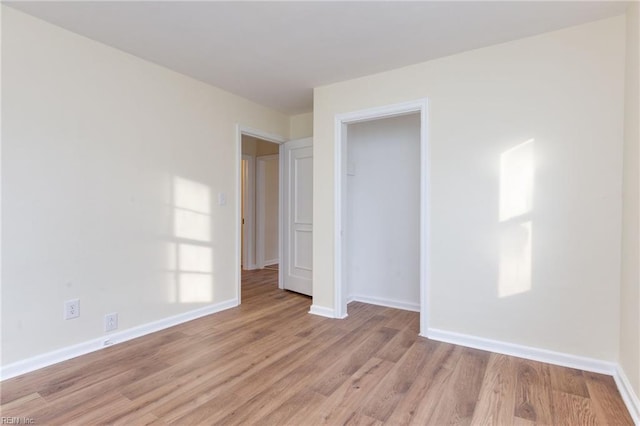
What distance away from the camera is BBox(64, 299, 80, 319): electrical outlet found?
2.45 m

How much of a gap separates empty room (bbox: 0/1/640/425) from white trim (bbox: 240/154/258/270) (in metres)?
2.61

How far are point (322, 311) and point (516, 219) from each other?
6.70ft

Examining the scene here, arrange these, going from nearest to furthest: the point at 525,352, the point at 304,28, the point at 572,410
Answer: the point at 572,410, the point at 304,28, the point at 525,352

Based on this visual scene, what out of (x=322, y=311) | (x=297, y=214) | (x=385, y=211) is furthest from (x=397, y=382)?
(x=297, y=214)

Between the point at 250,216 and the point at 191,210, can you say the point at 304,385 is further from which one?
Answer: the point at 250,216

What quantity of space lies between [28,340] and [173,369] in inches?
39.3

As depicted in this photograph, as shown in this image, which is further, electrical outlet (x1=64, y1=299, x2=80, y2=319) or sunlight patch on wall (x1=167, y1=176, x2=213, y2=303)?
sunlight patch on wall (x1=167, y1=176, x2=213, y2=303)

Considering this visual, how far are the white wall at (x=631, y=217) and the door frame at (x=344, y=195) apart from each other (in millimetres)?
1284

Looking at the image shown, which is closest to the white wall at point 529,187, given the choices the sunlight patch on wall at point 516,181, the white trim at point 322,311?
the sunlight patch on wall at point 516,181

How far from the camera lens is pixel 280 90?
3646 millimetres

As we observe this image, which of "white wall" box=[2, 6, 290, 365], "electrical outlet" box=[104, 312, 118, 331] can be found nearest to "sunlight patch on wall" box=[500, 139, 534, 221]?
"white wall" box=[2, 6, 290, 365]

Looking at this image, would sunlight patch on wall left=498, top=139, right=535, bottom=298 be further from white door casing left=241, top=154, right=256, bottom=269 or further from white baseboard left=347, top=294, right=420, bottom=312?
white door casing left=241, top=154, right=256, bottom=269

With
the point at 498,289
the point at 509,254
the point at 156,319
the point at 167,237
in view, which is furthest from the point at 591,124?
the point at 156,319

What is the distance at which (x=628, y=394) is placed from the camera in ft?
6.32
